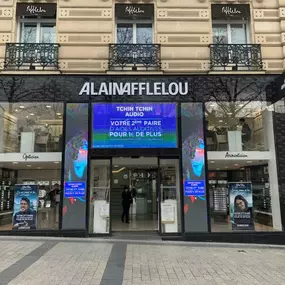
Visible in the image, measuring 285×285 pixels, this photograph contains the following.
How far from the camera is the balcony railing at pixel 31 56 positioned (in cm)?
1091

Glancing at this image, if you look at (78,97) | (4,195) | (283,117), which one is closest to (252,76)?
(283,117)

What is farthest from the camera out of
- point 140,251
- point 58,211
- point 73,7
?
point 73,7

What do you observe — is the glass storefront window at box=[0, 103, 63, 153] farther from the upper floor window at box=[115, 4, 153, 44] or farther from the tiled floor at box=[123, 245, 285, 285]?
the tiled floor at box=[123, 245, 285, 285]

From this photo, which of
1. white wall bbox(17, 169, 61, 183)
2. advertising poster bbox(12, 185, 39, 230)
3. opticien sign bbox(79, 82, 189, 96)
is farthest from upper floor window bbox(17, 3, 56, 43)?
advertising poster bbox(12, 185, 39, 230)

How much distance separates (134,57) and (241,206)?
594cm

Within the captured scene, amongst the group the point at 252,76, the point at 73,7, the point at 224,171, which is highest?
the point at 73,7

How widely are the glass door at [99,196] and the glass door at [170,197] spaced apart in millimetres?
1714

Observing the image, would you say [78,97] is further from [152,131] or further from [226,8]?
[226,8]

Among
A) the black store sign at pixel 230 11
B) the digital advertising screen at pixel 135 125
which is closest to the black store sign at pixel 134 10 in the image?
the black store sign at pixel 230 11

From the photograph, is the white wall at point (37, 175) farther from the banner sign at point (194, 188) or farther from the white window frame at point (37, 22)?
the white window frame at point (37, 22)

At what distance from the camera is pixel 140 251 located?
8781mm

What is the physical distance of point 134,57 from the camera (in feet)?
36.4

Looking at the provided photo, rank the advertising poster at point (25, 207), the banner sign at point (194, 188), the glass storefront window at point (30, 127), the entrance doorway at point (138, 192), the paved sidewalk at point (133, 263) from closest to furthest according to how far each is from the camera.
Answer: the paved sidewalk at point (133, 263) < the banner sign at point (194, 188) < the advertising poster at point (25, 207) < the glass storefront window at point (30, 127) < the entrance doorway at point (138, 192)

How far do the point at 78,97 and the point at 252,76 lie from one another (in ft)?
18.6
